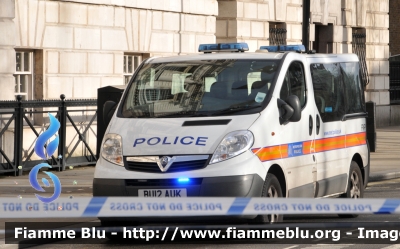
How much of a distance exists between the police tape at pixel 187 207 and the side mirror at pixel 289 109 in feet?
4.69

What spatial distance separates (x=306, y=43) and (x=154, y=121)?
29.3ft

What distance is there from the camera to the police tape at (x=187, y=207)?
905 cm

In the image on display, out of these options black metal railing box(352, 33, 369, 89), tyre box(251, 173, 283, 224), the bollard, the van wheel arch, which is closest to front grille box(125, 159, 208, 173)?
tyre box(251, 173, 283, 224)

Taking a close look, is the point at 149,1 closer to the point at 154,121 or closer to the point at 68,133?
the point at 68,133

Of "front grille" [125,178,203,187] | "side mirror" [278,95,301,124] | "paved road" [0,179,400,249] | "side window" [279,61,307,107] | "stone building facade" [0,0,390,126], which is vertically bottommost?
"paved road" [0,179,400,249]

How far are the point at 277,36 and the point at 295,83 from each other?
17.1 meters

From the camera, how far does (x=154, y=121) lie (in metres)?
10.6

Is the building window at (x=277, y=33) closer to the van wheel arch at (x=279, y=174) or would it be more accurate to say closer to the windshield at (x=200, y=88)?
the windshield at (x=200, y=88)

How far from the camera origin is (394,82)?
37312 mm

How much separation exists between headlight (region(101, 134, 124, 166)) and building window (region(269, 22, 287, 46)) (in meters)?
18.0

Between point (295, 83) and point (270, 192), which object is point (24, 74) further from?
point (270, 192)

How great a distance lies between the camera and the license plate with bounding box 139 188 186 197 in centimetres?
998

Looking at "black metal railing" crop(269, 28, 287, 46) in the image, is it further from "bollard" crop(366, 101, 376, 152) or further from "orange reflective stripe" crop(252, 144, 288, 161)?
"orange reflective stripe" crop(252, 144, 288, 161)

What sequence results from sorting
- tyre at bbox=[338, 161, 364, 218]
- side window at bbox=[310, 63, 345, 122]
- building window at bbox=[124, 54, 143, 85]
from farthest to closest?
building window at bbox=[124, 54, 143, 85]
tyre at bbox=[338, 161, 364, 218]
side window at bbox=[310, 63, 345, 122]
